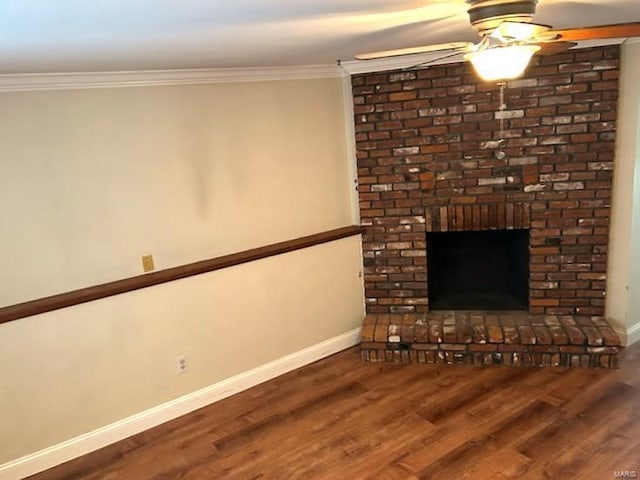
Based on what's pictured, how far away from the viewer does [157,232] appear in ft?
10.7

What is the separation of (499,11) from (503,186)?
2.19m

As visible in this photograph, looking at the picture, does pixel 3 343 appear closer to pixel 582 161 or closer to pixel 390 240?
pixel 390 240

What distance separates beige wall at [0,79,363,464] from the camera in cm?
285

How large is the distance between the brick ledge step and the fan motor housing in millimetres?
2454

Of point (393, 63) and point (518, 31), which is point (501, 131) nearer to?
point (393, 63)

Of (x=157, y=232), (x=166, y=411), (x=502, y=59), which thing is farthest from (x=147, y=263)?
(x=502, y=59)

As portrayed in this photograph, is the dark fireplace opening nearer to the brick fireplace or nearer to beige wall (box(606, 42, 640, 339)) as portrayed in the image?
the brick fireplace

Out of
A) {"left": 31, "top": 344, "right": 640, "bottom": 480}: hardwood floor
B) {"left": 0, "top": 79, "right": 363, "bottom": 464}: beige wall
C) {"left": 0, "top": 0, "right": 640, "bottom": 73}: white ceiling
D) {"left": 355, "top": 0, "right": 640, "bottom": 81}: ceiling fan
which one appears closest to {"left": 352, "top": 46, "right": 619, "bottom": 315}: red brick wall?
{"left": 0, "top": 79, "right": 363, "bottom": 464}: beige wall

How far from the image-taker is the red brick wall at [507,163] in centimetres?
354

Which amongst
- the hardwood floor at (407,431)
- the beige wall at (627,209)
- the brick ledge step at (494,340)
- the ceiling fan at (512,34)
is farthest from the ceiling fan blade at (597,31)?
the brick ledge step at (494,340)

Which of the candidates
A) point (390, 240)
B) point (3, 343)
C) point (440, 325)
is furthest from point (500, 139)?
point (3, 343)

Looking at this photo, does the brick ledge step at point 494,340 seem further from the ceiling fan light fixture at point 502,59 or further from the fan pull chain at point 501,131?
the ceiling fan light fixture at point 502,59

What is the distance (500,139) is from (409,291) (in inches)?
52.7

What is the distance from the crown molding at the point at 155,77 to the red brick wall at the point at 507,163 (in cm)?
49
